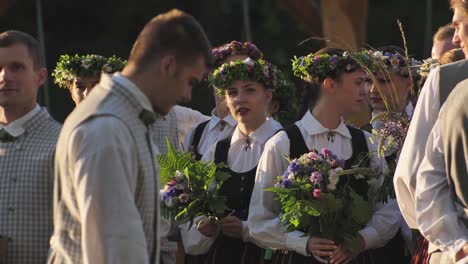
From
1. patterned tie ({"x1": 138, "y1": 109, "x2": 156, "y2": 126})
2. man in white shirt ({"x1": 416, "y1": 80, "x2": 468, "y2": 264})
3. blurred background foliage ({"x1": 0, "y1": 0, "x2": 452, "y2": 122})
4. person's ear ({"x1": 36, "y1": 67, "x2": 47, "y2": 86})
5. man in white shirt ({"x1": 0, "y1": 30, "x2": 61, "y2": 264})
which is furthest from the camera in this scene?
blurred background foliage ({"x1": 0, "y1": 0, "x2": 452, "y2": 122})

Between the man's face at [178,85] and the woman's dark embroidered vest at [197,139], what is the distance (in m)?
3.55

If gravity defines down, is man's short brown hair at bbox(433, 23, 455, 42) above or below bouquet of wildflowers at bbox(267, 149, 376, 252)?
above

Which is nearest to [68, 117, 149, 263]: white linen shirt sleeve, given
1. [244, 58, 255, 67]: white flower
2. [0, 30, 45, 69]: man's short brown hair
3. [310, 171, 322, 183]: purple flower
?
[0, 30, 45, 69]: man's short brown hair

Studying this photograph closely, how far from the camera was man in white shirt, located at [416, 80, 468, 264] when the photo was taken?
516 centimetres

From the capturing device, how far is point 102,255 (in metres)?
4.52

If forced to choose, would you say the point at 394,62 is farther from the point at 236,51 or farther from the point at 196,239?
the point at 196,239

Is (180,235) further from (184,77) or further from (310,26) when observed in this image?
(310,26)

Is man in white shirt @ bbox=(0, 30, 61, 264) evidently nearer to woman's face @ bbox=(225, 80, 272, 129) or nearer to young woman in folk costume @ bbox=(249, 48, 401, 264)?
young woman in folk costume @ bbox=(249, 48, 401, 264)

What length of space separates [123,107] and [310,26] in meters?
7.82

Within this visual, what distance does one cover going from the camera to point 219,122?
8.59m

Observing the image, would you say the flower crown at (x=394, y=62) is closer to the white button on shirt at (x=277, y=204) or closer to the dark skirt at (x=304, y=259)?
the white button on shirt at (x=277, y=204)

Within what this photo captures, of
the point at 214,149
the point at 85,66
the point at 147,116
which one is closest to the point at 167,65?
the point at 147,116

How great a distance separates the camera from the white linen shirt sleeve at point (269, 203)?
7.06 m

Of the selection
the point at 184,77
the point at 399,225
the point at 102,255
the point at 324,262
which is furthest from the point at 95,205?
the point at 399,225
